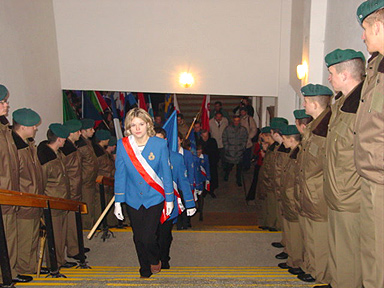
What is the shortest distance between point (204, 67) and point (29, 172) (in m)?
6.06

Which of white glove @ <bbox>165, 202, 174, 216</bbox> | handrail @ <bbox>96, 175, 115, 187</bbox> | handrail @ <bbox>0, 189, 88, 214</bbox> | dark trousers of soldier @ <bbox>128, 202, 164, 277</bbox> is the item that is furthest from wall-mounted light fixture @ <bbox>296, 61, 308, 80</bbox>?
handrail @ <bbox>0, 189, 88, 214</bbox>

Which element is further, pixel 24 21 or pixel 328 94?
pixel 24 21

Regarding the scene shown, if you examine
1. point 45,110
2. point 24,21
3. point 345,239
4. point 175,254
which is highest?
point 24,21

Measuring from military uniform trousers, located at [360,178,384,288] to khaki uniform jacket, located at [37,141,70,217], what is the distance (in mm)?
3555

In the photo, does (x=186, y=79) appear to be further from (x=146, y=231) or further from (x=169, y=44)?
(x=146, y=231)

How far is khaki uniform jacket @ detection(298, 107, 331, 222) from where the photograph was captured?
3307mm

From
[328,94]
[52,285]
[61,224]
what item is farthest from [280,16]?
[52,285]

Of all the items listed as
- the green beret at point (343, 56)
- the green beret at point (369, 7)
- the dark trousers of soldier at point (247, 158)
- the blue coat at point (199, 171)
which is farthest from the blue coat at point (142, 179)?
the dark trousers of soldier at point (247, 158)

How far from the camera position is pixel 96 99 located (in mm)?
10297

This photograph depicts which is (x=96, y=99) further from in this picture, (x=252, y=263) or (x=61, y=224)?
(x=252, y=263)

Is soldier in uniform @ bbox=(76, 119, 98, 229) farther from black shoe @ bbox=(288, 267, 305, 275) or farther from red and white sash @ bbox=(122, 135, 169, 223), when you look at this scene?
black shoe @ bbox=(288, 267, 305, 275)

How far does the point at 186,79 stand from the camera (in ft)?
31.0

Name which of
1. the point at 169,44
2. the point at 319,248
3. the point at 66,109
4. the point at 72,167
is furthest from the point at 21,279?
the point at 169,44

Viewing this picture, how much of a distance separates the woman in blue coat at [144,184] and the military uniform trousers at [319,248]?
1.33 metres
